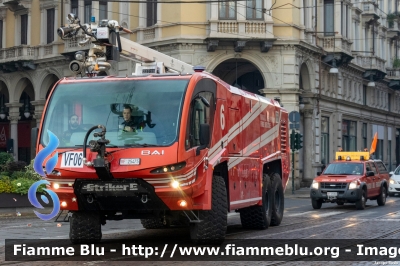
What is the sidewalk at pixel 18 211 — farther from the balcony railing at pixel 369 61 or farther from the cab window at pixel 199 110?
the balcony railing at pixel 369 61

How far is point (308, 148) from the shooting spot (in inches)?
1704

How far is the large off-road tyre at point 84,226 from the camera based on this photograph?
46.2 feet

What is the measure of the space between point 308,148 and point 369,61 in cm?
1295

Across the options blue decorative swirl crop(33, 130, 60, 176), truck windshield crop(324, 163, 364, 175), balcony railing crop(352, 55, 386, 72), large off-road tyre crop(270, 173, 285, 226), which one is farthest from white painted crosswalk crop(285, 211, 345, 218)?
balcony railing crop(352, 55, 386, 72)

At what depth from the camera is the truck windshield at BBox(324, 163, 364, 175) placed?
27656 millimetres

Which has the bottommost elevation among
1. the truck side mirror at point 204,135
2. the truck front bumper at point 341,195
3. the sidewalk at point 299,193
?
the sidewalk at point 299,193

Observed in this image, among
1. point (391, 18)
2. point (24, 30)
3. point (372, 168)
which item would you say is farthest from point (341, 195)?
point (391, 18)

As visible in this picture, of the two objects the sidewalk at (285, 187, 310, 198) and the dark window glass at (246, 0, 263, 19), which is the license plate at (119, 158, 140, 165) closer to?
the sidewalk at (285, 187, 310, 198)

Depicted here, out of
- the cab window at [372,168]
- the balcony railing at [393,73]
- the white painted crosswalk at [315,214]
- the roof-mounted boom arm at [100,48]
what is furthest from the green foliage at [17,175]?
the balcony railing at [393,73]

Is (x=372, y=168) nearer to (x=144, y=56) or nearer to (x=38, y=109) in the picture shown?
(x=144, y=56)

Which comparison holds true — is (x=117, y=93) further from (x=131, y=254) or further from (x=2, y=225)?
(x=2, y=225)

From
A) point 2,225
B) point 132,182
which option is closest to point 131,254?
point 132,182

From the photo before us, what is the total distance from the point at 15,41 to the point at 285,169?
31491 mm

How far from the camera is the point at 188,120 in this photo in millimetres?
12938
